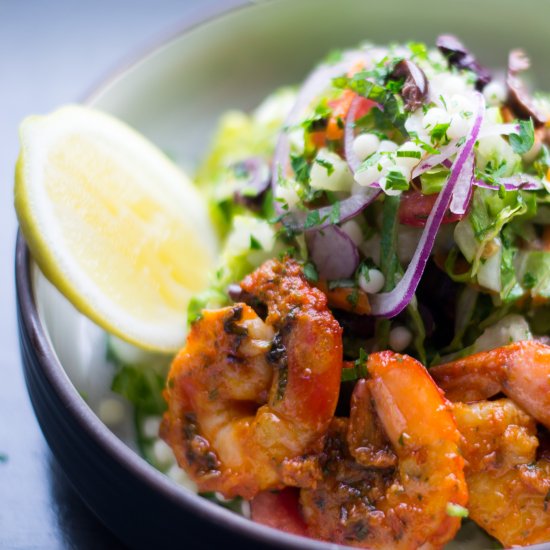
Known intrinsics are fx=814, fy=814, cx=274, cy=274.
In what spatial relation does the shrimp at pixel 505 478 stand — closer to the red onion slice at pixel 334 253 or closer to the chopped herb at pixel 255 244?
the red onion slice at pixel 334 253

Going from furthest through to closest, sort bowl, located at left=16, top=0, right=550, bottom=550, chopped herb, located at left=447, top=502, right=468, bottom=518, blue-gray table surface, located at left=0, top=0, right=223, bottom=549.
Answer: bowl, located at left=16, top=0, right=550, bottom=550
blue-gray table surface, located at left=0, top=0, right=223, bottom=549
chopped herb, located at left=447, top=502, right=468, bottom=518

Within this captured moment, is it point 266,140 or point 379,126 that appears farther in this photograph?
point 266,140

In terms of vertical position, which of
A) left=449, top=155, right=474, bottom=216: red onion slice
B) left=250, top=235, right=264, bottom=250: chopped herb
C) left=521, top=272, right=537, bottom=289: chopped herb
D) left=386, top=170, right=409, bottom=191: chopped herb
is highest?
left=386, top=170, right=409, bottom=191: chopped herb

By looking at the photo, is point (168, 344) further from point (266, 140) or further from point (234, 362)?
point (266, 140)

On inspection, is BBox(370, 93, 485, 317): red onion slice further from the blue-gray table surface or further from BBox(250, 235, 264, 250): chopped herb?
the blue-gray table surface

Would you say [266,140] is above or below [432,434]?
above

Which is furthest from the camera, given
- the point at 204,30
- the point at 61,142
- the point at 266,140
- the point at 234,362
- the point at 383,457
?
the point at 204,30

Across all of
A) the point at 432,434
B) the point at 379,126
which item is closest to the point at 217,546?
the point at 432,434

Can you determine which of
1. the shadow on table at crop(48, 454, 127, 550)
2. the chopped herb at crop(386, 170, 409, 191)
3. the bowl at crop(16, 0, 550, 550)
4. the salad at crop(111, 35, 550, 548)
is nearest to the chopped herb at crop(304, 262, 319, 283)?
the salad at crop(111, 35, 550, 548)
